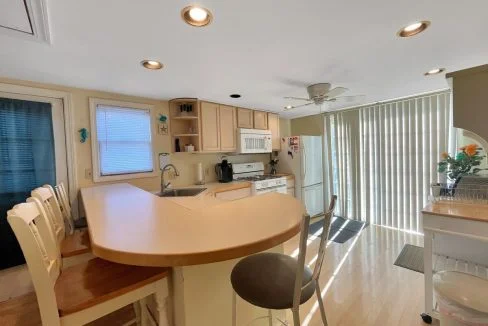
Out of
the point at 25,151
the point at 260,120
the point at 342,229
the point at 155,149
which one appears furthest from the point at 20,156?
the point at 342,229

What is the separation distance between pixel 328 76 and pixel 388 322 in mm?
2333

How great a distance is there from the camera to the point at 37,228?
3.38ft

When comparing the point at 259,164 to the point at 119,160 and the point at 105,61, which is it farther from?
the point at 105,61

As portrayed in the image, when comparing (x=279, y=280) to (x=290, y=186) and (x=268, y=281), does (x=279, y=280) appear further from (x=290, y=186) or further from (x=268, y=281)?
(x=290, y=186)

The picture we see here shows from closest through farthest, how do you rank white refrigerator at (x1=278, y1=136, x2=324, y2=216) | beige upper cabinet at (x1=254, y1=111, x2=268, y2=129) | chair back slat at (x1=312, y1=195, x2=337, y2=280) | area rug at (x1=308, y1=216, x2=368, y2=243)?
chair back slat at (x1=312, y1=195, x2=337, y2=280) → area rug at (x1=308, y1=216, x2=368, y2=243) → beige upper cabinet at (x1=254, y1=111, x2=268, y2=129) → white refrigerator at (x1=278, y1=136, x2=324, y2=216)

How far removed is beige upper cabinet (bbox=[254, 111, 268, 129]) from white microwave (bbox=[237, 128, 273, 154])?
146 mm

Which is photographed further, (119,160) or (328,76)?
Result: (119,160)

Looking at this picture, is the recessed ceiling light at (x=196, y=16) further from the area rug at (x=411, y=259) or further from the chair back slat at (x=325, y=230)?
the area rug at (x=411, y=259)

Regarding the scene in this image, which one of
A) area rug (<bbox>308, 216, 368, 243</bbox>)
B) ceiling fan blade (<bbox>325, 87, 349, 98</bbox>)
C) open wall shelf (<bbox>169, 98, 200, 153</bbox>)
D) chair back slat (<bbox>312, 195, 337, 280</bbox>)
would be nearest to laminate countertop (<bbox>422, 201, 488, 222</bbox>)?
chair back slat (<bbox>312, 195, 337, 280</bbox>)

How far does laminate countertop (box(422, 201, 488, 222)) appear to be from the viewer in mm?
1515

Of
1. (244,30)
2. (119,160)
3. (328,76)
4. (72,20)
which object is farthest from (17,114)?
(328,76)

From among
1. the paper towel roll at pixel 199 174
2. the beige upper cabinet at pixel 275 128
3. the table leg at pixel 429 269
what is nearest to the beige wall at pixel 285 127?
the beige upper cabinet at pixel 275 128

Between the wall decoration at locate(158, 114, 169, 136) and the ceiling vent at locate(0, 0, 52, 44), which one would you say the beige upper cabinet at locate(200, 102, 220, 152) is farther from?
the ceiling vent at locate(0, 0, 52, 44)

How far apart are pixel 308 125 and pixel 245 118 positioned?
1719 millimetres
